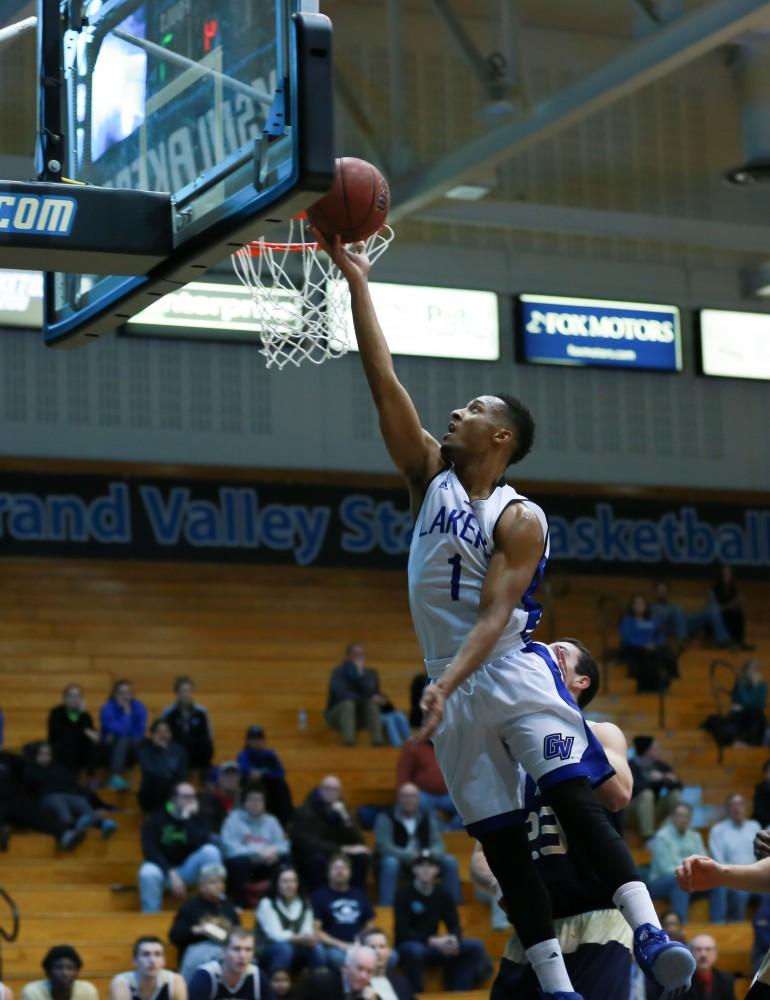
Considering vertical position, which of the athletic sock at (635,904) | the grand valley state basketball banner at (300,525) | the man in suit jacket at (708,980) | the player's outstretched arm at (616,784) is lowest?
the man in suit jacket at (708,980)

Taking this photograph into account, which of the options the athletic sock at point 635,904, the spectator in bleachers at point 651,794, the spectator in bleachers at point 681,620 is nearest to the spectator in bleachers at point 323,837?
the spectator in bleachers at point 651,794

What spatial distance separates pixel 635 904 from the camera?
568 centimetres

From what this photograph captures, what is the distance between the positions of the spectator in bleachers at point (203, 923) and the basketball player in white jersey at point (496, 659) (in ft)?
28.4

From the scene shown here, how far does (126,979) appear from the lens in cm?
1345

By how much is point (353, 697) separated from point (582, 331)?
18.7 ft

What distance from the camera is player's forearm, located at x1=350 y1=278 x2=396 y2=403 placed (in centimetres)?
606

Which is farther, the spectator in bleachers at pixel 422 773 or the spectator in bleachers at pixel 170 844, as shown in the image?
the spectator in bleachers at pixel 422 773

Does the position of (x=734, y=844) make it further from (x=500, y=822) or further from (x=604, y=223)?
(x=500, y=822)

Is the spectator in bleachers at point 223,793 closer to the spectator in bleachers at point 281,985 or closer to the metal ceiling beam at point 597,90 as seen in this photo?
the spectator in bleachers at point 281,985

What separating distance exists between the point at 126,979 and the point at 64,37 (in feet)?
27.9

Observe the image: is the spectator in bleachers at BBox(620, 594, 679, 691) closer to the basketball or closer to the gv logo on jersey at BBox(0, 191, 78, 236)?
the basketball

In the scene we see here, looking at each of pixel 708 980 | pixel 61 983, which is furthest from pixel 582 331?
pixel 61 983

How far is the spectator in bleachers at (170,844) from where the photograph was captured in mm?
15852

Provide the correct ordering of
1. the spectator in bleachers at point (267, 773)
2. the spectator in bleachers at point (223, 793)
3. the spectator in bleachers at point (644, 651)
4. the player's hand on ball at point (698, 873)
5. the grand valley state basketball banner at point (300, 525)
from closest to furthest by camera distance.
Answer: the player's hand on ball at point (698, 873)
the spectator in bleachers at point (223, 793)
the spectator in bleachers at point (267, 773)
the grand valley state basketball banner at point (300, 525)
the spectator in bleachers at point (644, 651)
